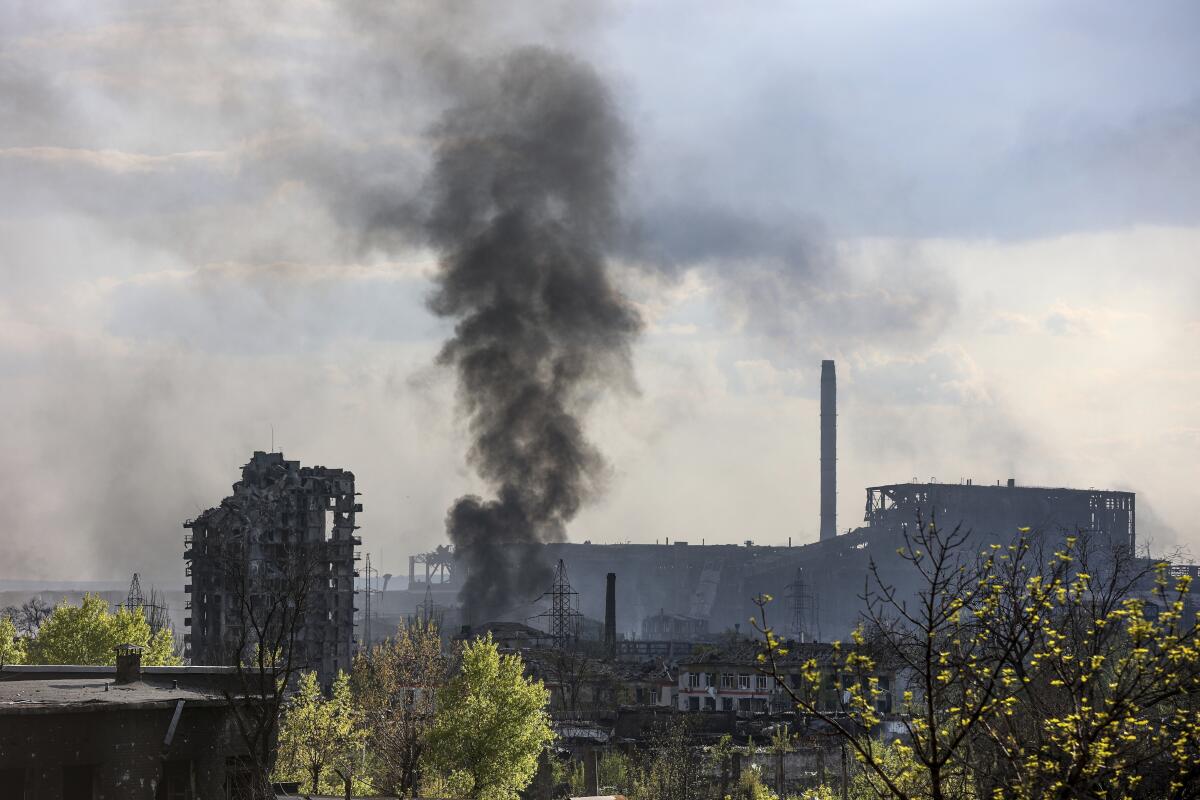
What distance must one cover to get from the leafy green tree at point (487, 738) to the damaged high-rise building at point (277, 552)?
118ft

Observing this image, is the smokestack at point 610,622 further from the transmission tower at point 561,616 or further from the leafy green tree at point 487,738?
the leafy green tree at point 487,738

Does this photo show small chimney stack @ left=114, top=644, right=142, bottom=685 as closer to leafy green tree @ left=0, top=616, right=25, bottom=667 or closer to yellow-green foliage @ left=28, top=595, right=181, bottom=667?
yellow-green foliage @ left=28, top=595, right=181, bottom=667

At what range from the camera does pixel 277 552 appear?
85125mm

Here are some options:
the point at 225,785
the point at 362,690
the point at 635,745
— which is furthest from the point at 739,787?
the point at 225,785

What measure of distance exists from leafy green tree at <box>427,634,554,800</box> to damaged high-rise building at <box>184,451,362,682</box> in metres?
35.8

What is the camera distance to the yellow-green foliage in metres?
51.5

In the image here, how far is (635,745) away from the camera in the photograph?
62.3 m

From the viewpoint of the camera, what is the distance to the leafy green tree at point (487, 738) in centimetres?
4119

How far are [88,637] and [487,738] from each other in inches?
754

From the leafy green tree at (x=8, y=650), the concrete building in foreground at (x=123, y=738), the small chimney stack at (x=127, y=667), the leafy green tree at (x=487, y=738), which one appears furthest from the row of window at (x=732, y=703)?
the small chimney stack at (x=127, y=667)

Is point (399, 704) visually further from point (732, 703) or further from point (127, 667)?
point (732, 703)

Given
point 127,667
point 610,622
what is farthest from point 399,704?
point 610,622

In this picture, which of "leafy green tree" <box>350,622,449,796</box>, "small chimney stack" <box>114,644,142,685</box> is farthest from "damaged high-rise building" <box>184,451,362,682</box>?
"small chimney stack" <box>114,644,142,685</box>

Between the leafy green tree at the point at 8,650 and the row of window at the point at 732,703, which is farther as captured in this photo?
the row of window at the point at 732,703
